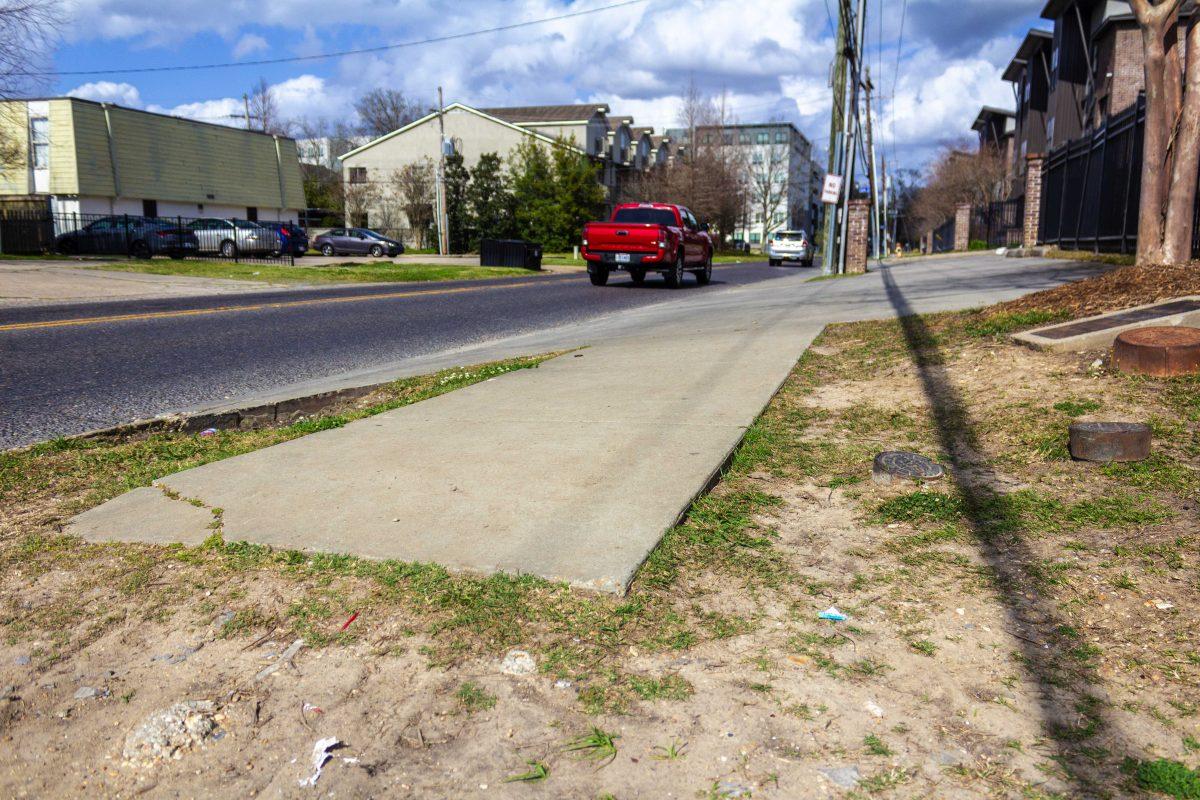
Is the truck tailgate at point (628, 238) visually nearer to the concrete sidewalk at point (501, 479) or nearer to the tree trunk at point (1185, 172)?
the tree trunk at point (1185, 172)

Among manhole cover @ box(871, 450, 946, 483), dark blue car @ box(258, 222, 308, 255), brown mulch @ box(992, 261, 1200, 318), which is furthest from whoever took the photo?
dark blue car @ box(258, 222, 308, 255)

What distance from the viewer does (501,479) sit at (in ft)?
12.9

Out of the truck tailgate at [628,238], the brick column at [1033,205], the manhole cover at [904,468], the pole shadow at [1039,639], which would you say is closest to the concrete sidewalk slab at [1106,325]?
the pole shadow at [1039,639]

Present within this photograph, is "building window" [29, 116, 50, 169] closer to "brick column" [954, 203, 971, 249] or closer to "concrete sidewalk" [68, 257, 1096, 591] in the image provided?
"brick column" [954, 203, 971, 249]

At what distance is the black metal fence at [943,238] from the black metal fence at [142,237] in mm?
33931

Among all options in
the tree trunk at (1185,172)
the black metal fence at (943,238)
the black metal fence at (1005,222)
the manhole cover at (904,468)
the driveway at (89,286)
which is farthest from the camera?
the black metal fence at (943,238)

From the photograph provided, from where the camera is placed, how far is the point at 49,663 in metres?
2.51

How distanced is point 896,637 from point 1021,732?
1.67ft

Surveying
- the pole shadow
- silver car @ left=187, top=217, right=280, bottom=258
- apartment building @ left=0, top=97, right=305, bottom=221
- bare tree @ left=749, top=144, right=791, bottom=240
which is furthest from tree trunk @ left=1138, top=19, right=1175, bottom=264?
bare tree @ left=749, top=144, right=791, bottom=240

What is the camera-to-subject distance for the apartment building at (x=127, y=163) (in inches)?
1583

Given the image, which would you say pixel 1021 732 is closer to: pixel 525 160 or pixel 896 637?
pixel 896 637

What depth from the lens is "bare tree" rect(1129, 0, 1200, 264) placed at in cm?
821

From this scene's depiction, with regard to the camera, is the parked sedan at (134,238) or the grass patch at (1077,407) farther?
the parked sedan at (134,238)

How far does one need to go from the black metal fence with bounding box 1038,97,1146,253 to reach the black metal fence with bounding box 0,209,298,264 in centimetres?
2392
